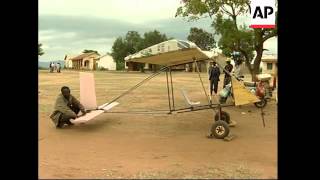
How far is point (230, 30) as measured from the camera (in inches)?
835

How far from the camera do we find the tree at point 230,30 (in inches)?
803

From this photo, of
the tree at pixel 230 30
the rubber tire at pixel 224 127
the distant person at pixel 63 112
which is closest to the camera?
the rubber tire at pixel 224 127

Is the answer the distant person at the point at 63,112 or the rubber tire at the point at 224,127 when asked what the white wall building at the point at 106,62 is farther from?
the rubber tire at the point at 224,127

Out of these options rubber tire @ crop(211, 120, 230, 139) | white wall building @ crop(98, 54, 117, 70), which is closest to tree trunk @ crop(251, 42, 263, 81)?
rubber tire @ crop(211, 120, 230, 139)

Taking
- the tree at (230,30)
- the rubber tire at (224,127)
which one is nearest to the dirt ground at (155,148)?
the rubber tire at (224,127)

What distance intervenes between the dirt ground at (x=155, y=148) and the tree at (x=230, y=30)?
21.4 ft

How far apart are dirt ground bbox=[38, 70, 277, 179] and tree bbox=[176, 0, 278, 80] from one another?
654cm

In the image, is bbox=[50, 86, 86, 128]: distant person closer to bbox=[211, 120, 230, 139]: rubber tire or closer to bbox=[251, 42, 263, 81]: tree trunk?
bbox=[211, 120, 230, 139]: rubber tire

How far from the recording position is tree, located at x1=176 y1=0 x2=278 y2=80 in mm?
20391
